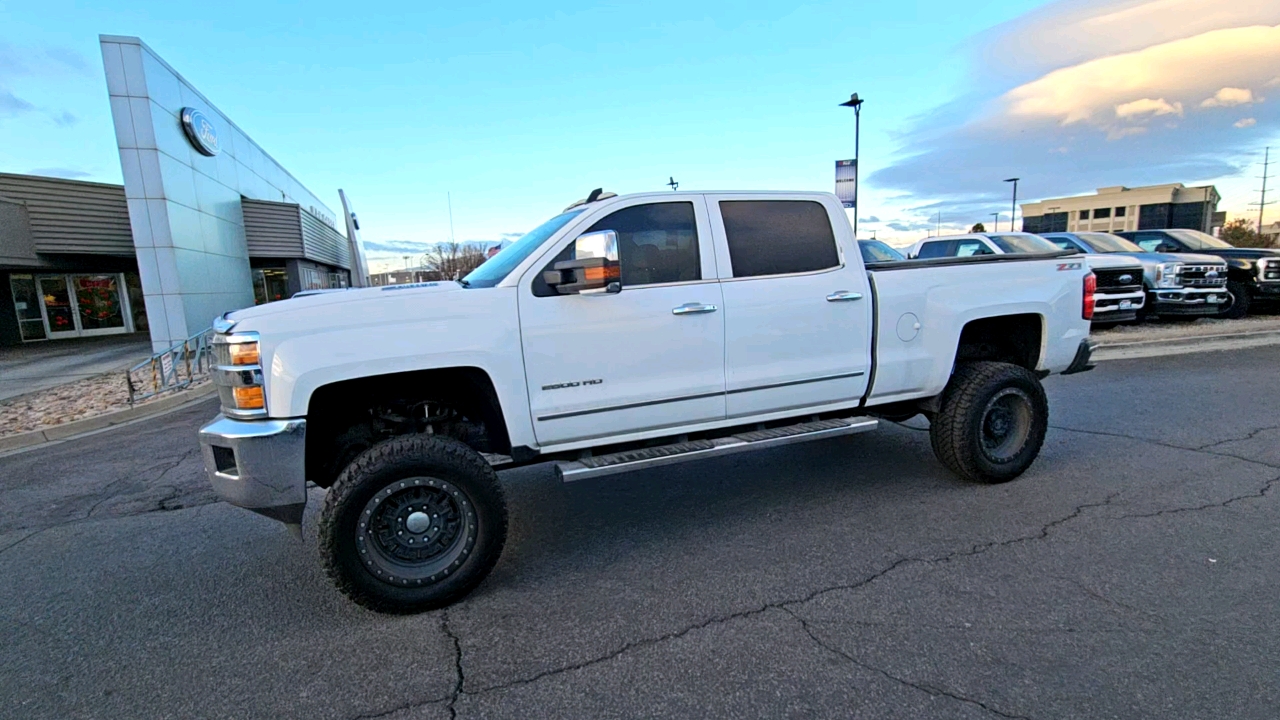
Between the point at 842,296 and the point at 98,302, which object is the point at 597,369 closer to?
the point at 842,296

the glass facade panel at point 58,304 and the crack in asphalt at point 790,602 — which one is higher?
the glass facade panel at point 58,304

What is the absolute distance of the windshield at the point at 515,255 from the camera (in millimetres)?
3529

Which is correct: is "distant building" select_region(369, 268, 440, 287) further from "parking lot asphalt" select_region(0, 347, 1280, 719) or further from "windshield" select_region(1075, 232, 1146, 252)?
"parking lot asphalt" select_region(0, 347, 1280, 719)

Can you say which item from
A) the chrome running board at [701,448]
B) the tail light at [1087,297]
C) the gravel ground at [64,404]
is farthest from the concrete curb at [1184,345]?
the gravel ground at [64,404]

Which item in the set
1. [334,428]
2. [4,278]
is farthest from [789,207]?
[4,278]

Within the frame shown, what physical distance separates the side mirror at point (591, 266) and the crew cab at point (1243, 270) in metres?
15.5

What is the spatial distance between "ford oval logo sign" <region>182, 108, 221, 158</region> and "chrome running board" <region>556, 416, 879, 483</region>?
17949 millimetres

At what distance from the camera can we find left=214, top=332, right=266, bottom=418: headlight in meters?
2.96

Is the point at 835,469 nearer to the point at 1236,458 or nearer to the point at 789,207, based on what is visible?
the point at 789,207

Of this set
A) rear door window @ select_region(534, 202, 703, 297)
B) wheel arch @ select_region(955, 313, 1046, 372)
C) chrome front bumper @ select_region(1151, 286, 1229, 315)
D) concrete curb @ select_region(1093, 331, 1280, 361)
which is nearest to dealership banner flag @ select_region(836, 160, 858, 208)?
chrome front bumper @ select_region(1151, 286, 1229, 315)

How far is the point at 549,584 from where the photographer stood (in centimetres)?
337

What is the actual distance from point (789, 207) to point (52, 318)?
27.7m

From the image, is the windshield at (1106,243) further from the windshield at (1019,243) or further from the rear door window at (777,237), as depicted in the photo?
the rear door window at (777,237)

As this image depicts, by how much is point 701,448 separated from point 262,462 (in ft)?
7.59
